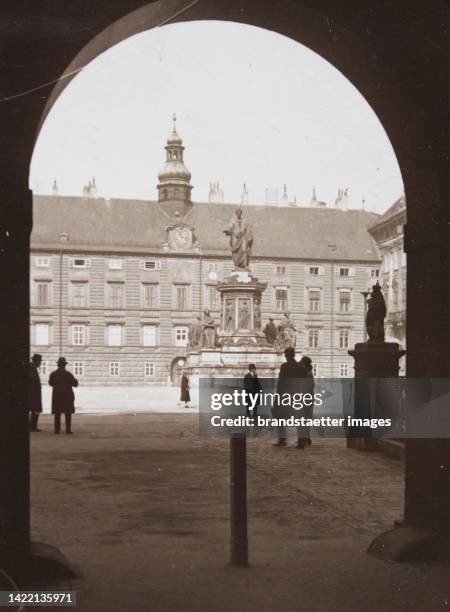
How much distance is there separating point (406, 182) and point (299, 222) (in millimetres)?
63953

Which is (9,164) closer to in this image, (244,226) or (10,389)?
(10,389)

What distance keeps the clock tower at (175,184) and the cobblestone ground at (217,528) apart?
55224mm

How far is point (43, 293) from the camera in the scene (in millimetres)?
65062

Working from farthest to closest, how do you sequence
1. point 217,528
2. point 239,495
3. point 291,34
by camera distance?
point 217,528
point 291,34
point 239,495

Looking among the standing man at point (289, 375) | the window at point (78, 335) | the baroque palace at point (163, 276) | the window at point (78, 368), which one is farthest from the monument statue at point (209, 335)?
the window at point (78, 335)

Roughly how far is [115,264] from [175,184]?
7.60m

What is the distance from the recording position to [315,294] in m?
68.9

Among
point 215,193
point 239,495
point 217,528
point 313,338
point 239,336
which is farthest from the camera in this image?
point 215,193

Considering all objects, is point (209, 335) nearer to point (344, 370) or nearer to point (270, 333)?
point (270, 333)

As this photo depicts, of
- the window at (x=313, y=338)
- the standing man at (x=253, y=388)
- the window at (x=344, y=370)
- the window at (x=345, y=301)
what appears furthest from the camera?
the window at (x=345, y=301)

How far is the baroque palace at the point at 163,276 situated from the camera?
64812 mm

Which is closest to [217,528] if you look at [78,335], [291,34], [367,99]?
[367,99]

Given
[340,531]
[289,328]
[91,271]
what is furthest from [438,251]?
[91,271]

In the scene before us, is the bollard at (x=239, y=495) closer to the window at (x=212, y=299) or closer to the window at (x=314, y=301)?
the window at (x=212, y=299)
